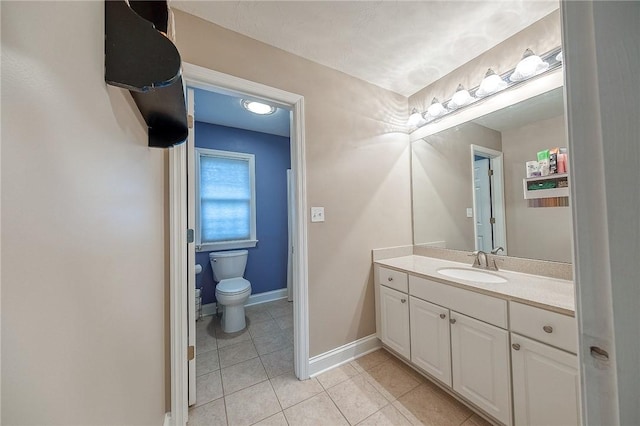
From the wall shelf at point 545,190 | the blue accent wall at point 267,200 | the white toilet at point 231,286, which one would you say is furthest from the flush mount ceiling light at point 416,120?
the white toilet at point 231,286

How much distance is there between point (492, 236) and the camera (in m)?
1.64

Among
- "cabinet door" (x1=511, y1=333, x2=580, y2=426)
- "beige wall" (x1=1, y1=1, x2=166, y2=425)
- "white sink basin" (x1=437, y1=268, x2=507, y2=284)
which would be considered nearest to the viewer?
"beige wall" (x1=1, y1=1, x2=166, y2=425)

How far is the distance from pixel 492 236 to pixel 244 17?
7.21ft

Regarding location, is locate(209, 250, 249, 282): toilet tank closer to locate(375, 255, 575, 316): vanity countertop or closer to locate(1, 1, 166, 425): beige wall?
locate(375, 255, 575, 316): vanity countertop

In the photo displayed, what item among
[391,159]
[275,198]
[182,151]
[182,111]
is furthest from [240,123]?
[182,111]

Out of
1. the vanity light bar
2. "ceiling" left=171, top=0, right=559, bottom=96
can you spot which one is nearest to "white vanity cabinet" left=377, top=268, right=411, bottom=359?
the vanity light bar

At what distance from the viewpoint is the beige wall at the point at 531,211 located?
1311mm

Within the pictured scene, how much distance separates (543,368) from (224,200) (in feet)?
9.96

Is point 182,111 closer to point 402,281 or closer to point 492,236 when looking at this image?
point 402,281

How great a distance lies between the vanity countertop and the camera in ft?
3.21

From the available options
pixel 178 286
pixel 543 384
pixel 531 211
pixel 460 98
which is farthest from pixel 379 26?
pixel 543 384

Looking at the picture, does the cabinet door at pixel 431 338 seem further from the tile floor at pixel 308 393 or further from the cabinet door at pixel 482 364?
the tile floor at pixel 308 393

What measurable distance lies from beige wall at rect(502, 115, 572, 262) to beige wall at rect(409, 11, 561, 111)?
45 cm

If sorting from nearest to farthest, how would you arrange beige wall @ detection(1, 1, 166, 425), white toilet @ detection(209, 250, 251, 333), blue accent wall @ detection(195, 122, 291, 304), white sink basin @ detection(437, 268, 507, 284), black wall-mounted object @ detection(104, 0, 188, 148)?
beige wall @ detection(1, 1, 166, 425), black wall-mounted object @ detection(104, 0, 188, 148), white sink basin @ detection(437, 268, 507, 284), white toilet @ detection(209, 250, 251, 333), blue accent wall @ detection(195, 122, 291, 304)
